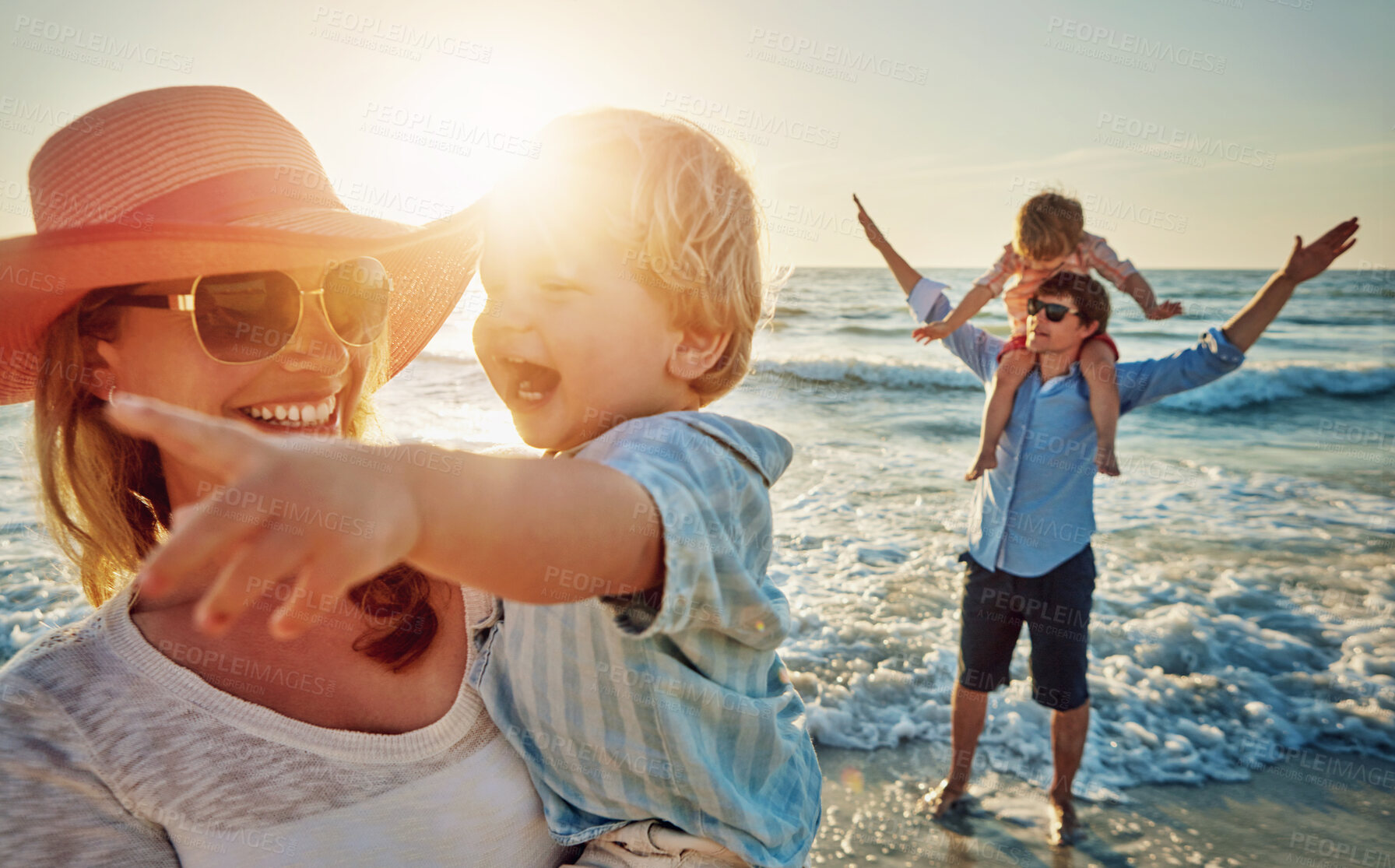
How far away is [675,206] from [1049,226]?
4760mm

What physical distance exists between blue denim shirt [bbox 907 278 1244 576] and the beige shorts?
297 cm

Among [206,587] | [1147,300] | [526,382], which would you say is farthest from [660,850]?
[1147,300]

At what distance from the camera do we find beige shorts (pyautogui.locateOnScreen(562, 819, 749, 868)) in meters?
1.52

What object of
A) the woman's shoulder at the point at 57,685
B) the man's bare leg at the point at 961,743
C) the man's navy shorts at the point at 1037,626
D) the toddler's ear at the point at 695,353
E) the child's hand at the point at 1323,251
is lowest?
the man's bare leg at the point at 961,743

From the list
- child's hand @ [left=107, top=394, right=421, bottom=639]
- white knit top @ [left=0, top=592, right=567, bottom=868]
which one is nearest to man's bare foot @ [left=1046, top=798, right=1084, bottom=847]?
white knit top @ [left=0, top=592, right=567, bottom=868]

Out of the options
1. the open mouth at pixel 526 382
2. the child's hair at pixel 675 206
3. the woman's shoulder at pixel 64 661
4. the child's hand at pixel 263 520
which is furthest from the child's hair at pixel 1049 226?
the child's hand at pixel 263 520

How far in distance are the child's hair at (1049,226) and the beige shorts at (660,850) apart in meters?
5.03

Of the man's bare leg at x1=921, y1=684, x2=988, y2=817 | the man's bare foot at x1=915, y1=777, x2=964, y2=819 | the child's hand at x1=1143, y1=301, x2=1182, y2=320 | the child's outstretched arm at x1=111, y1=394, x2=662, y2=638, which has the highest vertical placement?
the child's hand at x1=1143, y1=301, x2=1182, y2=320

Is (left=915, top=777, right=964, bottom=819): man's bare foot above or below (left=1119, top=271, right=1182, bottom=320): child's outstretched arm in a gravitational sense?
below

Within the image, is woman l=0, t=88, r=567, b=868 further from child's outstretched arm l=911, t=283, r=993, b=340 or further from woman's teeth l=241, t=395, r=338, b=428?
child's outstretched arm l=911, t=283, r=993, b=340

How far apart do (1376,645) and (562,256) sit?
7.23 m

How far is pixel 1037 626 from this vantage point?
4.01 m

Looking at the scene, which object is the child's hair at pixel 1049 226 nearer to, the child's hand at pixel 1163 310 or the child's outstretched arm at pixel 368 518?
the child's hand at pixel 1163 310

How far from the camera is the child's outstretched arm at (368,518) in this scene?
1.75 feet
